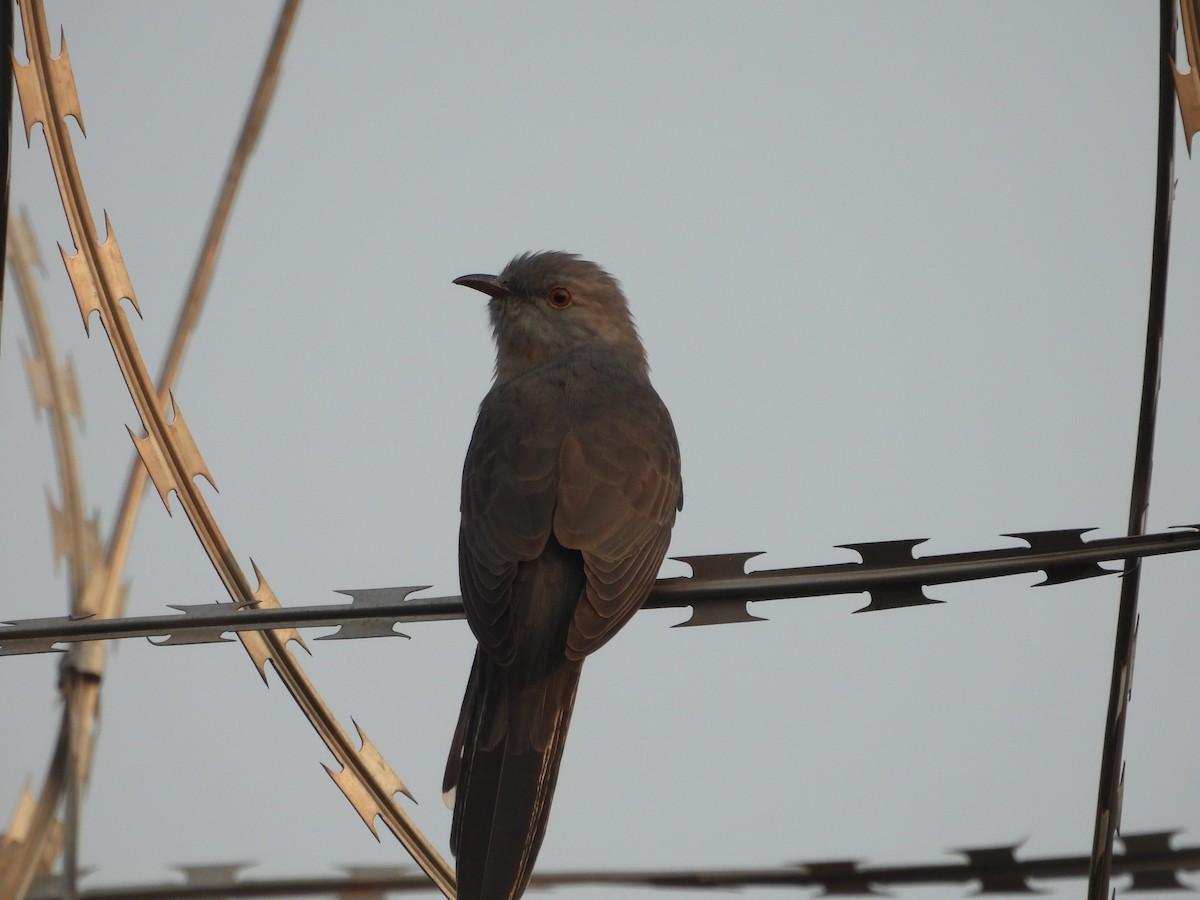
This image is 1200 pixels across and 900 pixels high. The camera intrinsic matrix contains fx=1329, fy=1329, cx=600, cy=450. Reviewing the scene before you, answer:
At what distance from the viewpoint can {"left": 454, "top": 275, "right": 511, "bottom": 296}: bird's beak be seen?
18.3 ft

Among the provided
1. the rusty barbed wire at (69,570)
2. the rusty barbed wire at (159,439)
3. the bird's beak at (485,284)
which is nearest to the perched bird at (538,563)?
the rusty barbed wire at (159,439)

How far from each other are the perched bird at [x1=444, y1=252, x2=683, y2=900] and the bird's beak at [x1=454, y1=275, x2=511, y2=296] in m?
0.56

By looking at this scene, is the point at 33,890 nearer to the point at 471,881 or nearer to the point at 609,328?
the point at 471,881

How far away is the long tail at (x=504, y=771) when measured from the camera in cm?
329

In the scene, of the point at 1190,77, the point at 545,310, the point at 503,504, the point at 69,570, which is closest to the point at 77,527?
the point at 69,570

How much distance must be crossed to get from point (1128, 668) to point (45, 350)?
11.0 ft

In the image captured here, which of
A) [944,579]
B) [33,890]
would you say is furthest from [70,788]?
[944,579]

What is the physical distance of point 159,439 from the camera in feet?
11.6

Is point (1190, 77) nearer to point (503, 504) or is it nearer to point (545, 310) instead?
point (503, 504)

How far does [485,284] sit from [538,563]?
194 cm

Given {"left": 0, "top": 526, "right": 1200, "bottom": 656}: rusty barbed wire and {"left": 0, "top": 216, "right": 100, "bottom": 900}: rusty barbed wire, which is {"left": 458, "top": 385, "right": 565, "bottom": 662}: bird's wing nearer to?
{"left": 0, "top": 526, "right": 1200, "bottom": 656}: rusty barbed wire

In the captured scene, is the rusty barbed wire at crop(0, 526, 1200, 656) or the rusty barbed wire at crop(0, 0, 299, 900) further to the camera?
the rusty barbed wire at crop(0, 0, 299, 900)

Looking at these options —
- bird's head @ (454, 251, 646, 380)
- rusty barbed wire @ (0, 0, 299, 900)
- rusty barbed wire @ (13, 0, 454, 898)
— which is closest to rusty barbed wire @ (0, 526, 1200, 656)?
rusty barbed wire @ (13, 0, 454, 898)

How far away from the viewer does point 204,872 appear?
3.64 m
